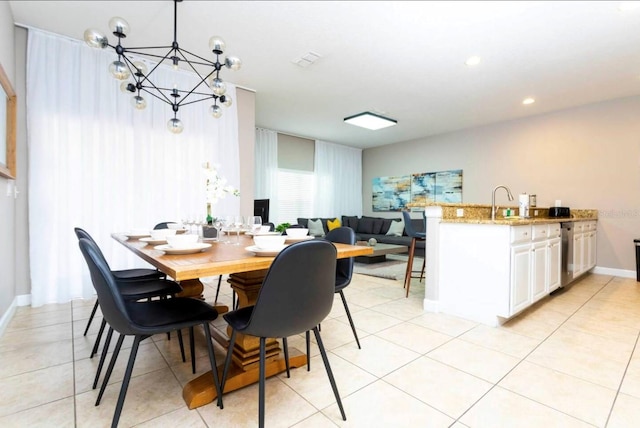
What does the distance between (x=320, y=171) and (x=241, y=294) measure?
228 inches

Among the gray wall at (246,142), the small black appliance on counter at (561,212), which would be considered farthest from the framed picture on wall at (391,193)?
the gray wall at (246,142)

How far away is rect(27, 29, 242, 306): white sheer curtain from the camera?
9.81 feet

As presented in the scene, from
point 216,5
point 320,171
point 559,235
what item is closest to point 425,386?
point 559,235

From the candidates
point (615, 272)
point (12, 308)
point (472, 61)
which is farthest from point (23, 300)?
point (615, 272)

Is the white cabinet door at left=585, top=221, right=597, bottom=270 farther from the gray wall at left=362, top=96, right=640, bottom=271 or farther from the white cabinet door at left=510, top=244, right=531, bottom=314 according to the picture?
the white cabinet door at left=510, top=244, right=531, bottom=314

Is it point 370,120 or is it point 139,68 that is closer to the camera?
point 139,68

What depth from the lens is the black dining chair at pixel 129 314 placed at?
48.1 inches

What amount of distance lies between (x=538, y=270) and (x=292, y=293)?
2.77 metres

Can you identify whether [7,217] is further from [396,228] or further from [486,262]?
[396,228]

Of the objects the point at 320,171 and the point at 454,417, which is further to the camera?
the point at 320,171

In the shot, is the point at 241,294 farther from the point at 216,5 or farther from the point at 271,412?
the point at 216,5

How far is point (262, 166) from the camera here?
6.41m

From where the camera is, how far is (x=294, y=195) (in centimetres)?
709

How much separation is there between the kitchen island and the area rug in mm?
1416
